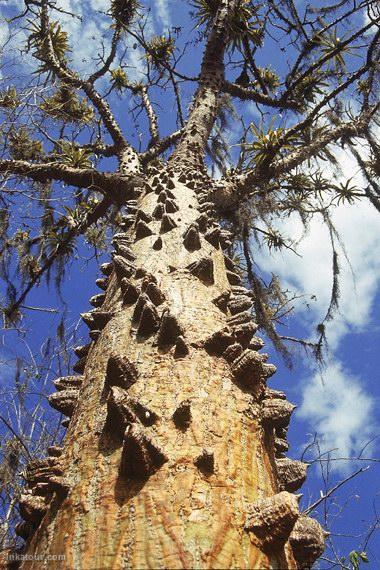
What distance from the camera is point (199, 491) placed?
4.42 feet

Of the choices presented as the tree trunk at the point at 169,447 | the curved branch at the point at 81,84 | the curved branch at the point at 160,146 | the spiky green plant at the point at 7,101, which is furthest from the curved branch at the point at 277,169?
the tree trunk at the point at 169,447

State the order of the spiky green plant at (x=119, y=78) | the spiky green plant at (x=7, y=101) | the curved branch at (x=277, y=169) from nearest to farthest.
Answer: the spiky green plant at (x=7, y=101)
the curved branch at (x=277, y=169)
the spiky green plant at (x=119, y=78)

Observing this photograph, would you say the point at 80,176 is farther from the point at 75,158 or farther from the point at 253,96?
the point at 253,96

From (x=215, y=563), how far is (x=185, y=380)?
705mm

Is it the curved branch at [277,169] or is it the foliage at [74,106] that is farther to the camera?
the foliage at [74,106]

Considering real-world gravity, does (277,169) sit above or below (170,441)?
above

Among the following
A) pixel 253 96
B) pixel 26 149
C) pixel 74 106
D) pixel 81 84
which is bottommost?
pixel 26 149

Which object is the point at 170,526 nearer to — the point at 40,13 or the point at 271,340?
the point at 271,340

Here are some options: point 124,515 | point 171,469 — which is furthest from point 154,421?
point 124,515

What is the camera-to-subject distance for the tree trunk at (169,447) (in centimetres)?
123

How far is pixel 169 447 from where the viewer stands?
148 cm

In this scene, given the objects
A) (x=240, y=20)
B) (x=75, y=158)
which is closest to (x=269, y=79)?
(x=240, y=20)

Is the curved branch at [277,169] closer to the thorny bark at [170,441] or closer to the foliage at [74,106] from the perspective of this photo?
the thorny bark at [170,441]

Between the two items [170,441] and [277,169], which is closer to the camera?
[170,441]
